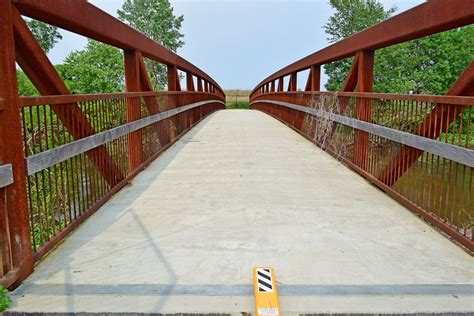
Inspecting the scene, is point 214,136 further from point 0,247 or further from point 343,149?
point 0,247

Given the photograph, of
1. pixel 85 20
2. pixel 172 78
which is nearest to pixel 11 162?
pixel 85 20

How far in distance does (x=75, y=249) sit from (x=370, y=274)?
196 centimetres

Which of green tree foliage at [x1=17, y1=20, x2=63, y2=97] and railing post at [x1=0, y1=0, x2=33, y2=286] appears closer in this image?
railing post at [x1=0, y1=0, x2=33, y2=286]

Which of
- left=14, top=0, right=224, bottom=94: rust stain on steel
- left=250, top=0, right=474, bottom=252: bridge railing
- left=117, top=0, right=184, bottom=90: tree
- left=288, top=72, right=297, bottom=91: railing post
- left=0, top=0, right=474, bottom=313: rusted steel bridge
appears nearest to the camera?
left=0, top=0, right=474, bottom=313: rusted steel bridge

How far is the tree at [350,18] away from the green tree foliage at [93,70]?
1606cm

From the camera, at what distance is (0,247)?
93.4 inches

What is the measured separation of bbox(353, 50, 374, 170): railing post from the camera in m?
5.23

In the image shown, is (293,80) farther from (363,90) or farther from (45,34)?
(45,34)

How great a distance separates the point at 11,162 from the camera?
2.41 metres

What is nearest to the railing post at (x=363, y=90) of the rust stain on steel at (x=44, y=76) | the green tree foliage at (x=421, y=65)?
the rust stain on steel at (x=44, y=76)

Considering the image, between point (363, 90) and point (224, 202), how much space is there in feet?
8.11

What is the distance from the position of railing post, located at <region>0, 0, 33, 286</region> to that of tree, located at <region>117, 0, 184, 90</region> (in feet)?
138

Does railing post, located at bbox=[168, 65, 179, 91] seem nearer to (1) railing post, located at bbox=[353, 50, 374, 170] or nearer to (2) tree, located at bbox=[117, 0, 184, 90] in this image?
(1) railing post, located at bbox=[353, 50, 374, 170]

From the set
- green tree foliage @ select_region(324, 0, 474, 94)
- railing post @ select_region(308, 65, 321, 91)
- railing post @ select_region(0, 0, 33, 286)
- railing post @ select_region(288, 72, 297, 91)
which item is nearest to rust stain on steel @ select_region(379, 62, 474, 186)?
railing post @ select_region(0, 0, 33, 286)
